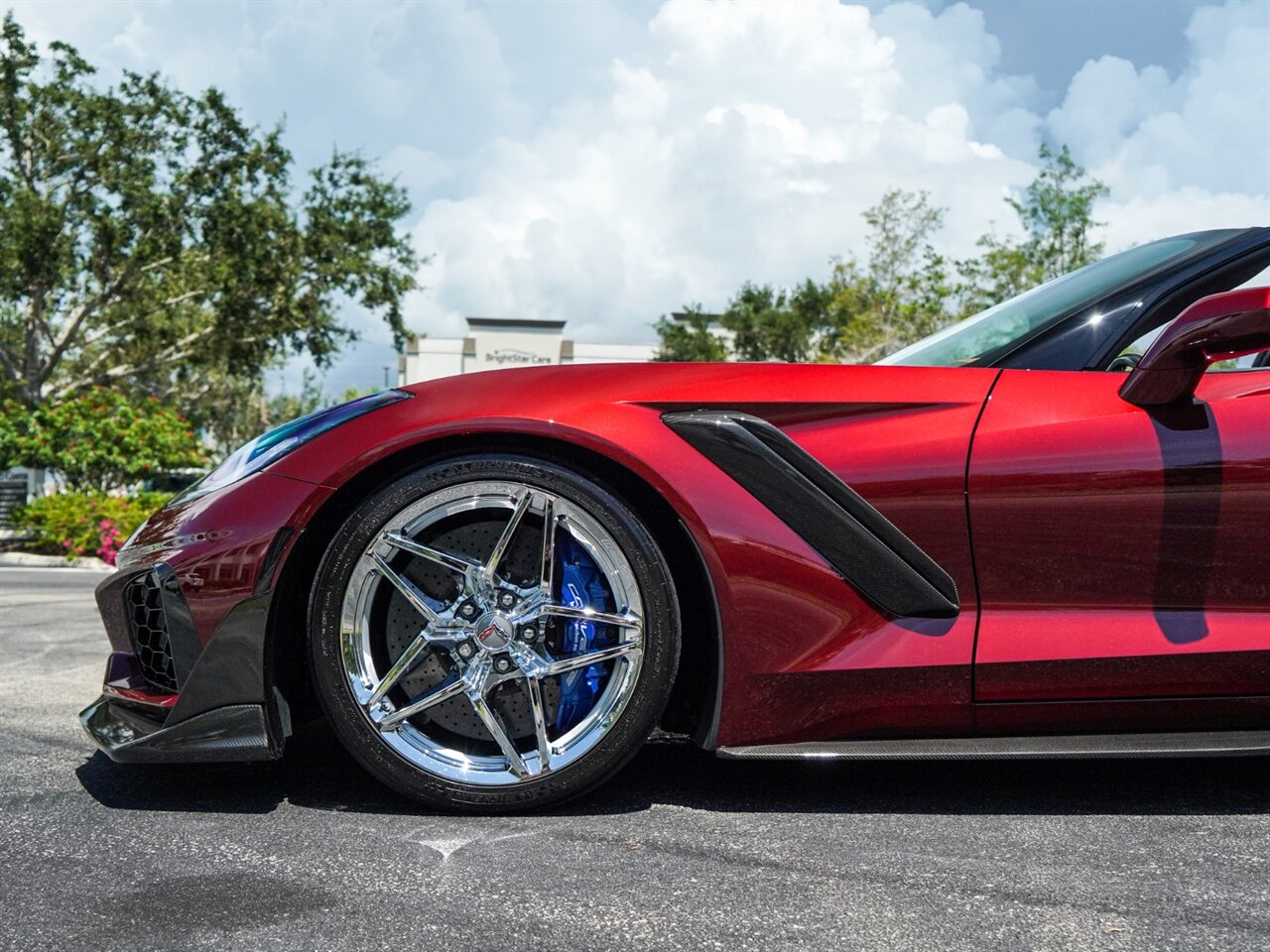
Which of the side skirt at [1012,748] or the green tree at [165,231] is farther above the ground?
the green tree at [165,231]

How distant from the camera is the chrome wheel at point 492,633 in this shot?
7.36ft

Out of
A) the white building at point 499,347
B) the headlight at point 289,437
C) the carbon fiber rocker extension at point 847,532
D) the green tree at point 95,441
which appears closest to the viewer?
the carbon fiber rocker extension at point 847,532

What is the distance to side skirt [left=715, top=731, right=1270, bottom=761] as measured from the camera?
222cm

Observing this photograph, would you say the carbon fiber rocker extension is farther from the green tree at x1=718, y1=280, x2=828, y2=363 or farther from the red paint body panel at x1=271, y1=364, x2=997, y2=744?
the green tree at x1=718, y1=280, x2=828, y2=363

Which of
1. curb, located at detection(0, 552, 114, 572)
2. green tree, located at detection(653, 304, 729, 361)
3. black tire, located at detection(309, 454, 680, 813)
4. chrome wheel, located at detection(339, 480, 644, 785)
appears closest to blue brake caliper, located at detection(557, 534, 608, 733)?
chrome wheel, located at detection(339, 480, 644, 785)

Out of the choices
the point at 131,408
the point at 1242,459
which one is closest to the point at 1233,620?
the point at 1242,459

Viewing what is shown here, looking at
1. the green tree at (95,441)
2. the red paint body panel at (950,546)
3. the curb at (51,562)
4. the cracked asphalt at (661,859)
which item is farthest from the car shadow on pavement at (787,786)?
the green tree at (95,441)

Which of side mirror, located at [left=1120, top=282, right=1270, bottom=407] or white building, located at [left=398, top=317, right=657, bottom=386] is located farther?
white building, located at [left=398, top=317, right=657, bottom=386]

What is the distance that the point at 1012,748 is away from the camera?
224cm

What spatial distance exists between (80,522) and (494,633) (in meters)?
15.8

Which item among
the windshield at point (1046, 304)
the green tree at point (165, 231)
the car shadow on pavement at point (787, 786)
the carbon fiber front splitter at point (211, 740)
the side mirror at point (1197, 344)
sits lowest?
the car shadow on pavement at point (787, 786)

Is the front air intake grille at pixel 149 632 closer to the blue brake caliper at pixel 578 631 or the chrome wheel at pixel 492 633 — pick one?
the chrome wheel at pixel 492 633

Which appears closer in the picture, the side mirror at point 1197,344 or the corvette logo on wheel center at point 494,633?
the side mirror at point 1197,344

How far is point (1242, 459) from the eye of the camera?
2.24 m
